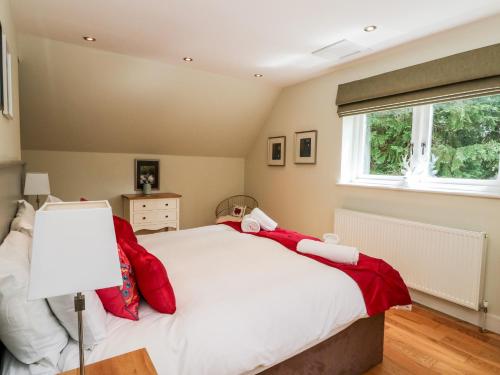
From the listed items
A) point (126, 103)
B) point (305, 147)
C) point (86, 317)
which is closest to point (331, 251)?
point (86, 317)

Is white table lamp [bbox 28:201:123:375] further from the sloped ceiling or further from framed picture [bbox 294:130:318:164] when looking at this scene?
framed picture [bbox 294:130:318:164]

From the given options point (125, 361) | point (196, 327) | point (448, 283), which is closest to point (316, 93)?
point (448, 283)

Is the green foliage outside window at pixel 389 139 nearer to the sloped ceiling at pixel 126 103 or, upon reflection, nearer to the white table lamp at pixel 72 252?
the sloped ceiling at pixel 126 103

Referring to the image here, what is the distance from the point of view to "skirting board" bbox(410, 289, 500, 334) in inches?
89.8

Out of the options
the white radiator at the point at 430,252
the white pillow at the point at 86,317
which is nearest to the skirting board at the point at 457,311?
the white radiator at the point at 430,252

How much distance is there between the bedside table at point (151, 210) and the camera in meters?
3.84

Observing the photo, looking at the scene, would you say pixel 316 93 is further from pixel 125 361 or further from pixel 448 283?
pixel 125 361

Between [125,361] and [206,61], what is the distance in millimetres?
2886

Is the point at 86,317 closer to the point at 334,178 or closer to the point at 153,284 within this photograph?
the point at 153,284

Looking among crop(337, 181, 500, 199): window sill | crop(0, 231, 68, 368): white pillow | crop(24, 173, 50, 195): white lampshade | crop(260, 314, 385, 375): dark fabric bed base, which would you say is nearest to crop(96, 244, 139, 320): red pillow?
crop(0, 231, 68, 368): white pillow

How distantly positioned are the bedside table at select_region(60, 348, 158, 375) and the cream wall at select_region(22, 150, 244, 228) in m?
3.43

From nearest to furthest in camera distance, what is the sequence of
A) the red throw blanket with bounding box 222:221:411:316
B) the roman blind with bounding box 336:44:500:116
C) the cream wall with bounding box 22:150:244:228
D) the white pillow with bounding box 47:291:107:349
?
the white pillow with bounding box 47:291:107:349
the red throw blanket with bounding box 222:221:411:316
the roman blind with bounding box 336:44:500:116
the cream wall with bounding box 22:150:244:228

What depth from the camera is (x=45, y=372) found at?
36.7 inches

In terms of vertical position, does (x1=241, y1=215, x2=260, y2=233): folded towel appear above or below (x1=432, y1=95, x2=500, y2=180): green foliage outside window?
below
